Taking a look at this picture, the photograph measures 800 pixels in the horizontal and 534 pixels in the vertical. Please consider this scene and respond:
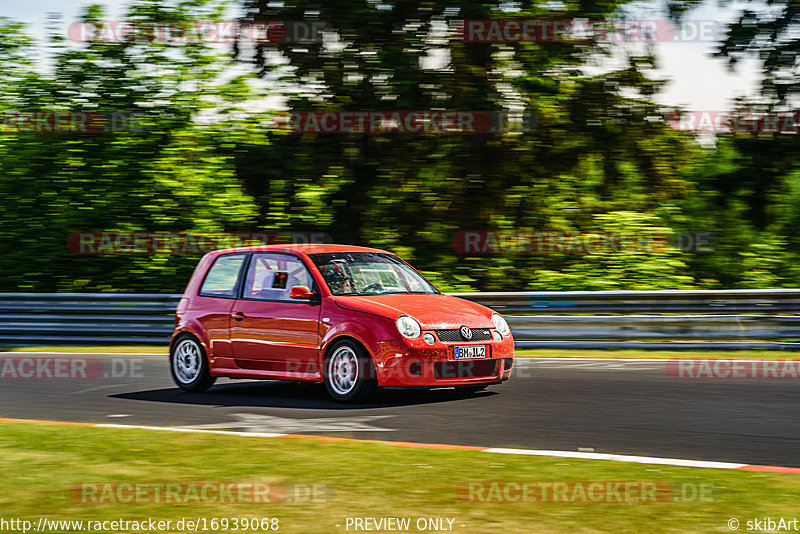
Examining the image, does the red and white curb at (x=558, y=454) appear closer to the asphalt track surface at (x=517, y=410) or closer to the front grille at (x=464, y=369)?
the asphalt track surface at (x=517, y=410)

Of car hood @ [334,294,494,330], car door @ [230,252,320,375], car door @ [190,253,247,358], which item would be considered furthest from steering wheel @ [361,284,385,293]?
car door @ [190,253,247,358]

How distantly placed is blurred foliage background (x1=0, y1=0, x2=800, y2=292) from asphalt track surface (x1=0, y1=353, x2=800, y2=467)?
7.66 m

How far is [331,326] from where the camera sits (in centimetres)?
1101

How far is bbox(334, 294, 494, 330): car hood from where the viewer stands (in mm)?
10703

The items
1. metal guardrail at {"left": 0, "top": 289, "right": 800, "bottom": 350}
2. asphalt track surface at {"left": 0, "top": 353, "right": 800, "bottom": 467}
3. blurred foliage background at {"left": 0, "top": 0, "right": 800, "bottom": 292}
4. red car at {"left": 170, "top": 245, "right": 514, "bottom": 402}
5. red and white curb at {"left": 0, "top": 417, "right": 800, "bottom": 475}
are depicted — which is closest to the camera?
red and white curb at {"left": 0, "top": 417, "right": 800, "bottom": 475}

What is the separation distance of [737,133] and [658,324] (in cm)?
1018

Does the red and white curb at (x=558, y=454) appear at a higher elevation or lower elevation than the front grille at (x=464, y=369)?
lower

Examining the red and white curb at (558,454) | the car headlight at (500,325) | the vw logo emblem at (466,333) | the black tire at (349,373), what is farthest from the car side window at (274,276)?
the red and white curb at (558,454)

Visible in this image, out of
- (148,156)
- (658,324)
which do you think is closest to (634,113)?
(658,324)

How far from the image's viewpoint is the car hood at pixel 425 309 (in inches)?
421

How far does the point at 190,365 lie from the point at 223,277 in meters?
1.08

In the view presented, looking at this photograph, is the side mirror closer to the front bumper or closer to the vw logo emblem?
the front bumper

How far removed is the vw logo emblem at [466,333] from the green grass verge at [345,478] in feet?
9.07

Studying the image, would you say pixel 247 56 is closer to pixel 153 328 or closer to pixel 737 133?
pixel 153 328
